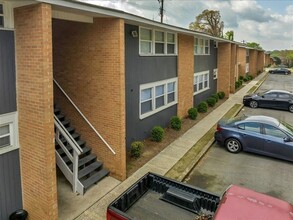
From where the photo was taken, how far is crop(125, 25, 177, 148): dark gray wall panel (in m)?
11.7

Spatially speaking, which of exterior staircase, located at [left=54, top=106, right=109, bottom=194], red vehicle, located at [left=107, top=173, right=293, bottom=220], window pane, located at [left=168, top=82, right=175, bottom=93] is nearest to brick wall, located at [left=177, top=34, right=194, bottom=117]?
window pane, located at [left=168, top=82, right=175, bottom=93]

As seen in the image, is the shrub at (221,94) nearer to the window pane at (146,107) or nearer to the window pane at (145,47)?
the window pane at (146,107)

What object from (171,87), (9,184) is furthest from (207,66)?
(9,184)

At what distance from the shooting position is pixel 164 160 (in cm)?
1146

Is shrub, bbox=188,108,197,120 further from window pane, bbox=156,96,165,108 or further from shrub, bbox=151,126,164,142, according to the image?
shrub, bbox=151,126,164,142

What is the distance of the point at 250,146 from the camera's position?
12258 millimetres

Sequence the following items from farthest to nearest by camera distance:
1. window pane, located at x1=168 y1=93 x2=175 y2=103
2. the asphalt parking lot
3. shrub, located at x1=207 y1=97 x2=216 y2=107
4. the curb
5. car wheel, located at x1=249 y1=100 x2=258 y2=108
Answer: car wheel, located at x1=249 y1=100 x2=258 y2=108 < shrub, located at x1=207 y1=97 x2=216 y2=107 < window pane, located at x1=168 y1=93 x2=175 y2=103 < the curb < the asphalt parking lot

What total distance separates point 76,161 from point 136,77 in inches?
210

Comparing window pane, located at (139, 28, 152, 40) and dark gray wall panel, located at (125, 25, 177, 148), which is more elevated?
window pane, located at (139, 28, 152, 40)

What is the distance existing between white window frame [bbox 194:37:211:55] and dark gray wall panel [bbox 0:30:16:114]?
1515 cm

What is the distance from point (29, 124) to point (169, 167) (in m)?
5.82

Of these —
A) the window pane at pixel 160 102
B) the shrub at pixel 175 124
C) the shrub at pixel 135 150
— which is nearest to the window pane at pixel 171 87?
the window pane at pixel 160 102

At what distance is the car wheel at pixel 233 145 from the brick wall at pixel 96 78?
5584 mm

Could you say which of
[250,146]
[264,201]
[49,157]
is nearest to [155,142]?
[250,146]
